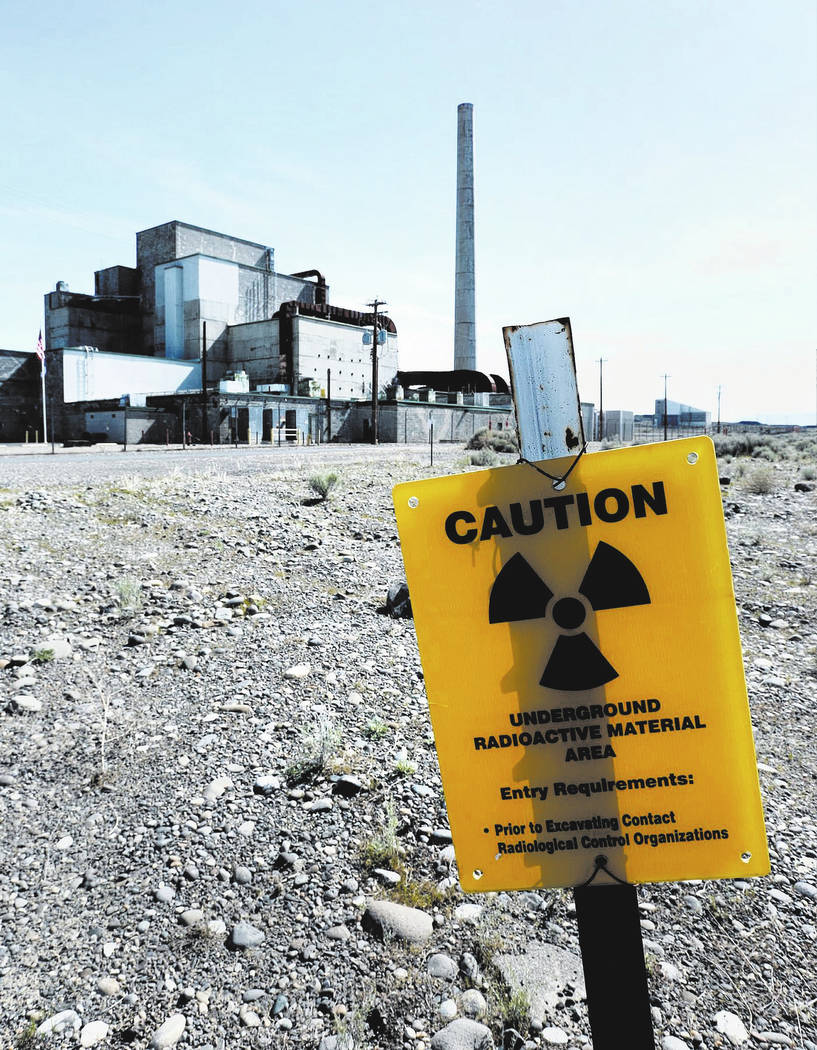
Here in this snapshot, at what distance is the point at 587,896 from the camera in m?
1.41

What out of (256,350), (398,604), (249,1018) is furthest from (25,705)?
(256,350)

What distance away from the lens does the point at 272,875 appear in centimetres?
319

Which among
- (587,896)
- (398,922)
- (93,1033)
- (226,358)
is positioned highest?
(226,358)

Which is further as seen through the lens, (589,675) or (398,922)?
(398,922)

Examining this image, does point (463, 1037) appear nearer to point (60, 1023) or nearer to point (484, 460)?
point (60, 1023)

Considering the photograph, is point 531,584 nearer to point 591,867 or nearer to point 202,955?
point 591,867

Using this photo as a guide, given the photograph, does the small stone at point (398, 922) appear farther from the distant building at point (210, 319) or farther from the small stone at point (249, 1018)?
the distant building at point (210, 319)

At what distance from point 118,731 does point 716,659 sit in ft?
13.7

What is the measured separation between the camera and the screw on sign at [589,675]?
4.31ft

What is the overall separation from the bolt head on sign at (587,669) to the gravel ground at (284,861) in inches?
17.2

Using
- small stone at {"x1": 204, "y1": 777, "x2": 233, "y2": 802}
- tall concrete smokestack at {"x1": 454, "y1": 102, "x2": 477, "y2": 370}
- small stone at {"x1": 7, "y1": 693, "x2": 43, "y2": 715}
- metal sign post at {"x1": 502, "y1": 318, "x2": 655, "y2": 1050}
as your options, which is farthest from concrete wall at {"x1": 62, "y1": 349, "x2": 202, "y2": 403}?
metal sign post at {"x1": 502, "y1": 318, "x2": 655, "y2": 1050}

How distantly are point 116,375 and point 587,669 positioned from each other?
56.4 m

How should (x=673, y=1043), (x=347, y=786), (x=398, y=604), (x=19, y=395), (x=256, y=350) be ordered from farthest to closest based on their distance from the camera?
(x=256, y=350), (x=19, y=395), (x=398, y=604), (x=347, y=786), (x=673, y=1043)

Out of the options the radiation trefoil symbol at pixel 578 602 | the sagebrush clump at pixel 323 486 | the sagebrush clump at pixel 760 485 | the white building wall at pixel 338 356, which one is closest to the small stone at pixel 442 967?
the radiation trefoil symbol at pixel 578 602
